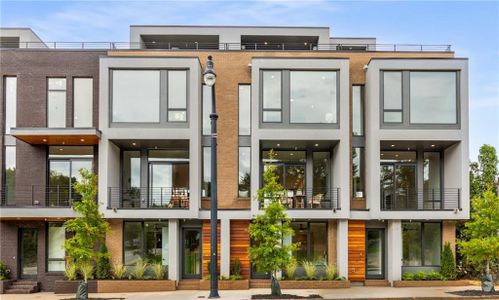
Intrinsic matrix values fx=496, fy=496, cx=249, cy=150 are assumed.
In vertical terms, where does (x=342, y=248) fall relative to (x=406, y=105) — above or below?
below

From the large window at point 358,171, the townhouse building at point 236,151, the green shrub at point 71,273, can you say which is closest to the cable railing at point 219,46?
the townhouse building at point 236,151

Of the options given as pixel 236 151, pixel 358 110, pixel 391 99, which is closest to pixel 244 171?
pixel 236 151

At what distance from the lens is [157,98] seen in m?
21.6

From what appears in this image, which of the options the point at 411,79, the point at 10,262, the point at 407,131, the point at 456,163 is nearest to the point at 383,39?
the point at 411,79

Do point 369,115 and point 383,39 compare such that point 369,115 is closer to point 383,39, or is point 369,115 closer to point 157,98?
point 383,39

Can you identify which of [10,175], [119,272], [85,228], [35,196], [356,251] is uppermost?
[10,175]

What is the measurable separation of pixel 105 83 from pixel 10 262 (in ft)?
29.3

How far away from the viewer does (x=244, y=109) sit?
2269 centimetres

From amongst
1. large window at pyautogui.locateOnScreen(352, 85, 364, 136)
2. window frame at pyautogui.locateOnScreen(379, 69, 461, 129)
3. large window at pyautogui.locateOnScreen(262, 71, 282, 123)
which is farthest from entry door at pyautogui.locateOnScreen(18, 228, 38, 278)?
window frame at pyautogui.locateOnScreen(379, 69, 461, 129)

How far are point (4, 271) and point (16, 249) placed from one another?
103 cm

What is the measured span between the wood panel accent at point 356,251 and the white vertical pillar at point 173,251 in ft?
24.7

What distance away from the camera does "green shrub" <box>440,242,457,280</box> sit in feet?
69.8

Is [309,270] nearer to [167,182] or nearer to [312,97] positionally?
[312,97]

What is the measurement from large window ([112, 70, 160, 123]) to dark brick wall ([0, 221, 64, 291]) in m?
6.20
